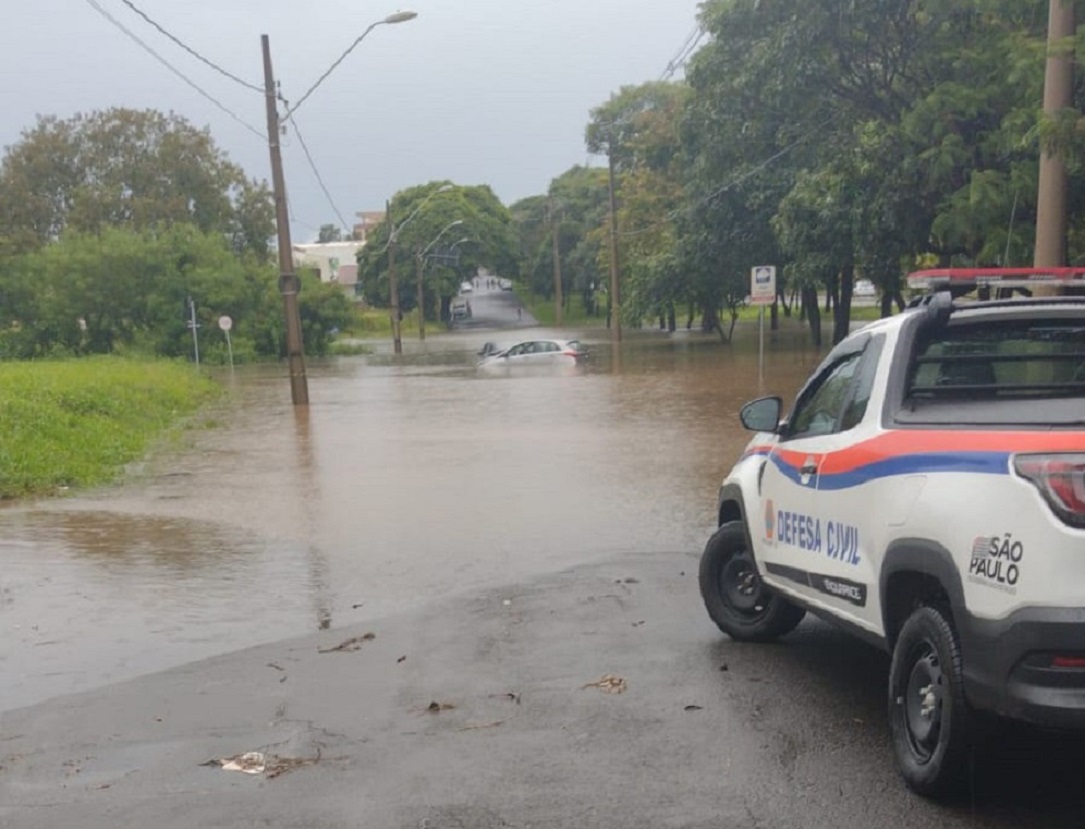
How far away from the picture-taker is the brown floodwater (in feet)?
27.2

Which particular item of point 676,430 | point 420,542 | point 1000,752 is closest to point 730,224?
point 676,430

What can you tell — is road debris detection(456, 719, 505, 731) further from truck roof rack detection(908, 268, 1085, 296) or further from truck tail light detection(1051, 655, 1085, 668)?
truck roof rack detection(908, 268, 1085, 296)

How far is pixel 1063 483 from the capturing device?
394cm

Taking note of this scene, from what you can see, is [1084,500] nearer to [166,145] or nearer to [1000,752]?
[1000,752]

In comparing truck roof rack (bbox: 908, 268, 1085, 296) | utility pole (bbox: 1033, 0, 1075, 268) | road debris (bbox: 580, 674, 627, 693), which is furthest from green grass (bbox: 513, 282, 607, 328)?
truck roof rack (bbox: 908, 268, 1085, 296)

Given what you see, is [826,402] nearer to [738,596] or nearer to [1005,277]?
[1005,277]

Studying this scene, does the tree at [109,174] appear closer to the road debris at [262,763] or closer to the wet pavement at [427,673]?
the wet pavement at [427,673]

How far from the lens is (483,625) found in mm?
8000

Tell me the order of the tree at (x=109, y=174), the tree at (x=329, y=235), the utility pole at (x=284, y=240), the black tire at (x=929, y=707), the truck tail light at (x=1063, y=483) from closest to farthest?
1. the truck tail light at (x=1063, y=483)
2. the black tire at (x=929, y=707)
3. the utility pole at (x=284, y=240)
4. the tree at (x=109, y=174)
5. the tree at (x=329, y=235)

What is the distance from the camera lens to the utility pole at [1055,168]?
10.0 metres

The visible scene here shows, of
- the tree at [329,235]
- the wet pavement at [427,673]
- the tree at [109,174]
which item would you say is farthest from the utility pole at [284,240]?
the tree at [329,235]

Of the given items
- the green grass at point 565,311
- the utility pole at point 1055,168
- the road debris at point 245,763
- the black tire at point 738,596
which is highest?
the utility pole at point 1055,168

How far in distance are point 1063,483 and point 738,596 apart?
338 centimetres

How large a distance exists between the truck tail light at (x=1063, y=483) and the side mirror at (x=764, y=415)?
258 centimetres
